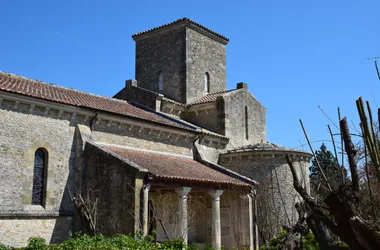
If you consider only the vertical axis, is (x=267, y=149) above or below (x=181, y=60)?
below

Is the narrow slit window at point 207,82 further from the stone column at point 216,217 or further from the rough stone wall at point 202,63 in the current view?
the stone column at point 216,217

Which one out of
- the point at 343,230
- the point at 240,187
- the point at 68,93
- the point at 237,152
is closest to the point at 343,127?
the point at 343,230

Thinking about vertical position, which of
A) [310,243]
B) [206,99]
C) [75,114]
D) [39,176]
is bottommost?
[310,243]

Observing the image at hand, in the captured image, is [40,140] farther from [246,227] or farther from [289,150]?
[289,150]

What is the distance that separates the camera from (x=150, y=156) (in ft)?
61.7

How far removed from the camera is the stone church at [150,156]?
14945 mm

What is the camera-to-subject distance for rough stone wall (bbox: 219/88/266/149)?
24.8 metres

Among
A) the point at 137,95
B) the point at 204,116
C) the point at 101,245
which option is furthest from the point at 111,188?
the point at 204,116

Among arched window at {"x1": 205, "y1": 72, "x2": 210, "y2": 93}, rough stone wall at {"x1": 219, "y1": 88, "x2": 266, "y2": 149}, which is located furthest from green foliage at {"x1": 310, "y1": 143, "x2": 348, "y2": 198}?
arched window at {"x1": 205, "y1": 72, "x2": 210, "y2": 93}

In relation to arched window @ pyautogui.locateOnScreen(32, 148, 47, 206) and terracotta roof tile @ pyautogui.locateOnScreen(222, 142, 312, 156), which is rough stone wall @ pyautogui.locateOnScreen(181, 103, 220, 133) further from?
arched window @ pyautogui.locateOnScreen(32, 148, 47, 206)

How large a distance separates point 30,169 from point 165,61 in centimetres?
1433

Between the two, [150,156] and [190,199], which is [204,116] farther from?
[150,156]

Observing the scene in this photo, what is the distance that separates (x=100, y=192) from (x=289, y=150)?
35.3 feet

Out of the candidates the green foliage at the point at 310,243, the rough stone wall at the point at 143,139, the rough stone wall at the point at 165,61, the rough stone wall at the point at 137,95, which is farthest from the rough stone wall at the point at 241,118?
the green foliage at the point at 310,243
